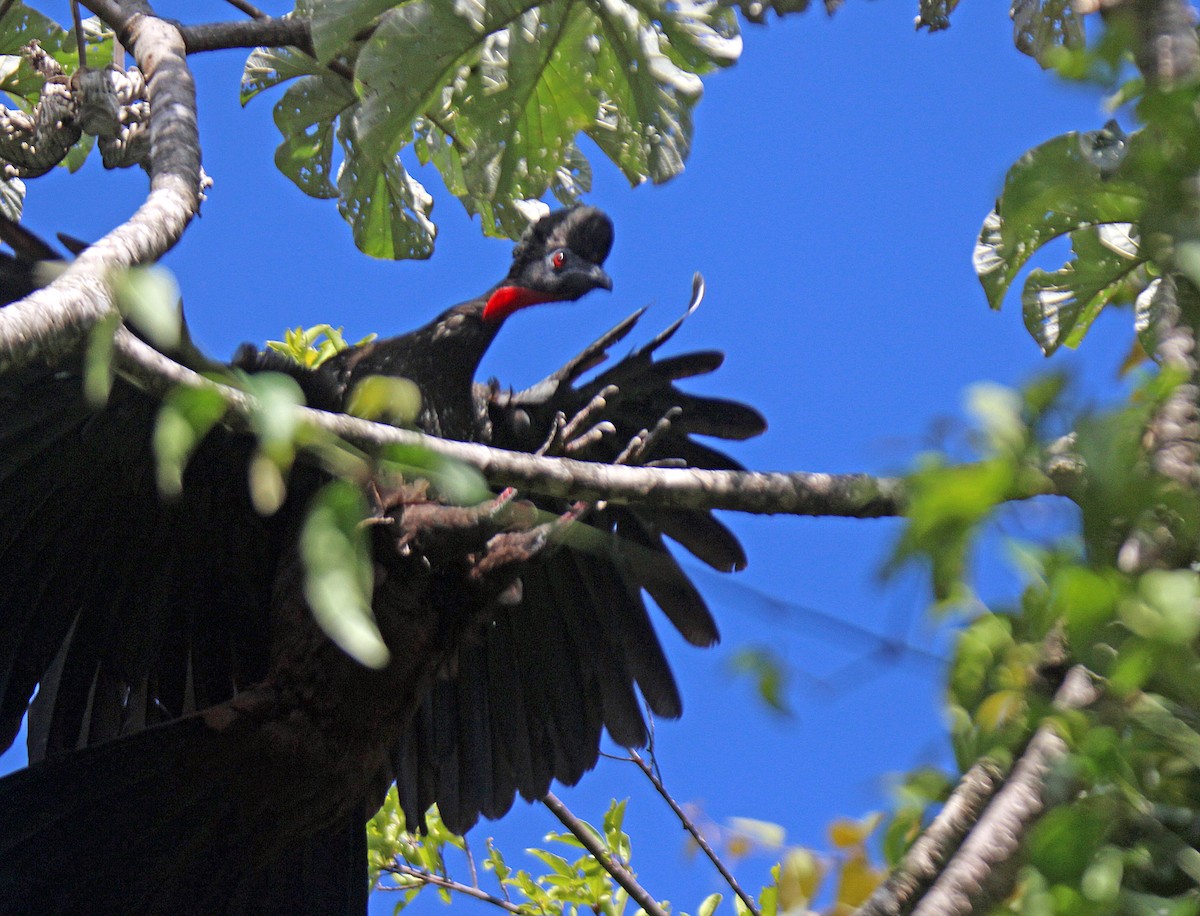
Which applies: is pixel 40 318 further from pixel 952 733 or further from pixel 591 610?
pixel 591 610

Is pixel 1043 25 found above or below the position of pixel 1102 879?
above

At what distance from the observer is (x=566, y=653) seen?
3209 millimetres

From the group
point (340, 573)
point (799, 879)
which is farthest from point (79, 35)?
point (799, 879)

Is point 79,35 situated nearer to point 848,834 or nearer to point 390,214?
point 390,214

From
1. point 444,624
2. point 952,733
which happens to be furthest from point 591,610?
point 952,733

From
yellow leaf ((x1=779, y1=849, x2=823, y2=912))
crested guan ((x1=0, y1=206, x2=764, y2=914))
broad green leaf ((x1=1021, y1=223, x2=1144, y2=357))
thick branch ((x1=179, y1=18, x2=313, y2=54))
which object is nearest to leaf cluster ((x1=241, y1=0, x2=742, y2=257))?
thick branch ((x1=179, y1=18, x2=313, y2=54))

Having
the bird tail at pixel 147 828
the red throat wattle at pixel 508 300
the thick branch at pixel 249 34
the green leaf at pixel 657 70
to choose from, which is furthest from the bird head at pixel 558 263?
the bird tail at pixel 147 828

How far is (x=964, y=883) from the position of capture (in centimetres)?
72

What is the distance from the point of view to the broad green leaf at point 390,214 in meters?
3.40

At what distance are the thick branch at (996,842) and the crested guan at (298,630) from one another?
1302mm

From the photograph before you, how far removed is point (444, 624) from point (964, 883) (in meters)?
2.00

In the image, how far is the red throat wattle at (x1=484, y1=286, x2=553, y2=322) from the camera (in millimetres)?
3248

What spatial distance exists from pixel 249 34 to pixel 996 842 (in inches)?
103

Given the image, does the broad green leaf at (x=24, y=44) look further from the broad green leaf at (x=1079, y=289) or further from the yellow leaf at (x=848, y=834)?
the yellow leaf at (x=848, y=834)
